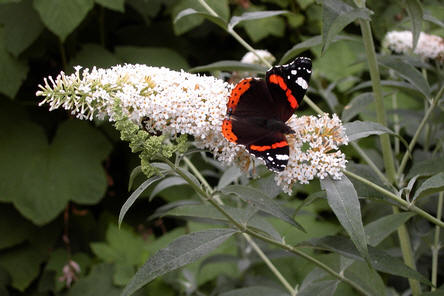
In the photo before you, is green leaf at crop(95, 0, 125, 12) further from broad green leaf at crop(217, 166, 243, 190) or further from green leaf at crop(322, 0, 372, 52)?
green leaf at crop(322, 0, 372, 52)

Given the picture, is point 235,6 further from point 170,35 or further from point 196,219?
point 196,219

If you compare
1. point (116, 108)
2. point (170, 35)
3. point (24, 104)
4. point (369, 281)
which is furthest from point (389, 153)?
point (24, 104)

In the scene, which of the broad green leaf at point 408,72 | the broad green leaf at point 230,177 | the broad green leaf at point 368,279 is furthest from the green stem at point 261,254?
the broad green leaf at point 408,72

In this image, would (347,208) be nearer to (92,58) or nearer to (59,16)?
(59,16)

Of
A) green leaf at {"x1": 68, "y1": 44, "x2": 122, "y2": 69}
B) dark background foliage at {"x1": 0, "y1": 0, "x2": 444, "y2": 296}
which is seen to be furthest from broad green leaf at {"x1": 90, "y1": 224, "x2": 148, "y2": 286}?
green leaf at {"x1": 68, "y1": 44, "x2": 122, "y2": 69}

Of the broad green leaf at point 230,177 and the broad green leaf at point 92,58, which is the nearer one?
the broad green leaf at point 230,177

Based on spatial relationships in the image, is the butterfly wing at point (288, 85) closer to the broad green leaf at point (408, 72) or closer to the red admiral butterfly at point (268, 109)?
the red admiral butterfly at point (268, 109)

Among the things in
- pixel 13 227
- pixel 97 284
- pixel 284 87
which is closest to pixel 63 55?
pixel 13 227
